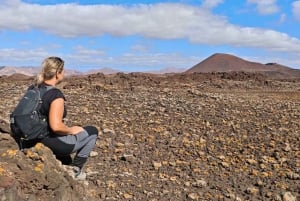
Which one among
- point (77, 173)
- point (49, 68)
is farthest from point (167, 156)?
point (49, 68)

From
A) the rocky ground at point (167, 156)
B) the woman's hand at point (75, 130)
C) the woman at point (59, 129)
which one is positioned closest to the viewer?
the rocky ground at point (167, 156)

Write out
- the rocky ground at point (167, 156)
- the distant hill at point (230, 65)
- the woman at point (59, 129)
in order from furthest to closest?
the distant hill at point (230, 65) → the woman at point (59, 129) → the rocky ground at point (167, 156)

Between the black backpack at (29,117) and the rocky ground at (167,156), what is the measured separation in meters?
0.19

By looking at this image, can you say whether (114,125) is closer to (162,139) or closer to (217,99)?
(162,139)

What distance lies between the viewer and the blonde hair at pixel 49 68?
16.1ft

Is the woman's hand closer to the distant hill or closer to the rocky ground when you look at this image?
the rocky ground

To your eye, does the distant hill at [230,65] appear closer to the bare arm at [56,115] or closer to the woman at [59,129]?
the woman at [59,129]

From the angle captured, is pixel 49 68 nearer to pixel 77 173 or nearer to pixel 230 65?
pixel 77 173

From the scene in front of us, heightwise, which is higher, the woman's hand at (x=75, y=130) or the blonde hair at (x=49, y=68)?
the blonde hair at (x=49, y=68)

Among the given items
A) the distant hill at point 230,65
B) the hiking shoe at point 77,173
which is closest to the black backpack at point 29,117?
the hiking shoe at point 77,173

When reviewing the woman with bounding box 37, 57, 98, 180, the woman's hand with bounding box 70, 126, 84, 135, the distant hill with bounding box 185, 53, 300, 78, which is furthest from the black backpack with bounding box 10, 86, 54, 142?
the distant hill with bounding box 185, 53, 300, 78

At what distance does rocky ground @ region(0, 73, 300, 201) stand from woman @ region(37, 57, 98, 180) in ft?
0.69

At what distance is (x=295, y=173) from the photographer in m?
7.11

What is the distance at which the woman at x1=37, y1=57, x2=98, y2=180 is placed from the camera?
190 inches
